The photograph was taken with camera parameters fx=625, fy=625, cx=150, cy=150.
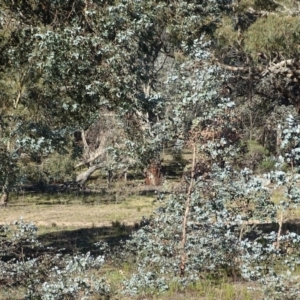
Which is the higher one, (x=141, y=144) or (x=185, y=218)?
(x=141, y=144)

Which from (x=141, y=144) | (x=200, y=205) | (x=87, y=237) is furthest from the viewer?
(x=87, y=237)

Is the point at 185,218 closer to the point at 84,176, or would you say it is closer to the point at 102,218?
the point at 102,218

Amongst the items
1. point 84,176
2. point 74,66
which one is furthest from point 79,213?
point 74,66

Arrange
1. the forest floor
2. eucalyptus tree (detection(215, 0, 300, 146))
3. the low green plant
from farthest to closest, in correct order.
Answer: eucalyptus tree (detection(215, 0, 300, 146))
the forest floor
the low green plant

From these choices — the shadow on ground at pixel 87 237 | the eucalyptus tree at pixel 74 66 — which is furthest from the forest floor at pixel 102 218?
the eucalyptus tree at pixel 74 66

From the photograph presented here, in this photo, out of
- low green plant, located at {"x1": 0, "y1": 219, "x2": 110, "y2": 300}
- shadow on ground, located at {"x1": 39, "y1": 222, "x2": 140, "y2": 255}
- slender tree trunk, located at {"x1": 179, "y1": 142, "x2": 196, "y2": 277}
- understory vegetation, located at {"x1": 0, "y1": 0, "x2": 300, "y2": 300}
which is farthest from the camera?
shadow on ground, located at {"x1": 39, "y1": 222, "x2": 140, "y2": 255}

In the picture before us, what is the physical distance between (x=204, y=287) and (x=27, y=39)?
3.02 m

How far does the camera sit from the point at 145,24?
226 inches

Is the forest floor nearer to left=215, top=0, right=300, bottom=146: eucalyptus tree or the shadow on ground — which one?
the shadow on ground

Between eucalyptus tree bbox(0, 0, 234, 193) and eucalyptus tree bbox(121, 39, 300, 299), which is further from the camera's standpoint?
eucalyptus tree bbox(121, 39, 300, 299)

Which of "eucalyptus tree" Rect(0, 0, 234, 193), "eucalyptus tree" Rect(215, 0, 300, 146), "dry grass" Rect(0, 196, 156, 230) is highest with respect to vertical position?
"eucalyptus tree" Rect(215, 0, 300, 146)

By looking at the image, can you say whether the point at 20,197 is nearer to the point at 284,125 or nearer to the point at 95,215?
the point at 95,215

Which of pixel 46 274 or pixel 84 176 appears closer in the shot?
pixel 46 274

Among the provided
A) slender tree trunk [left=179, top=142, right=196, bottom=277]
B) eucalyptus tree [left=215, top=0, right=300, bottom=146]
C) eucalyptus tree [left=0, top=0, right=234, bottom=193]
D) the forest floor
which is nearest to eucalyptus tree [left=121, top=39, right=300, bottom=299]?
slender tree trunk [left=179, top=142, right=196, bottom=277]
